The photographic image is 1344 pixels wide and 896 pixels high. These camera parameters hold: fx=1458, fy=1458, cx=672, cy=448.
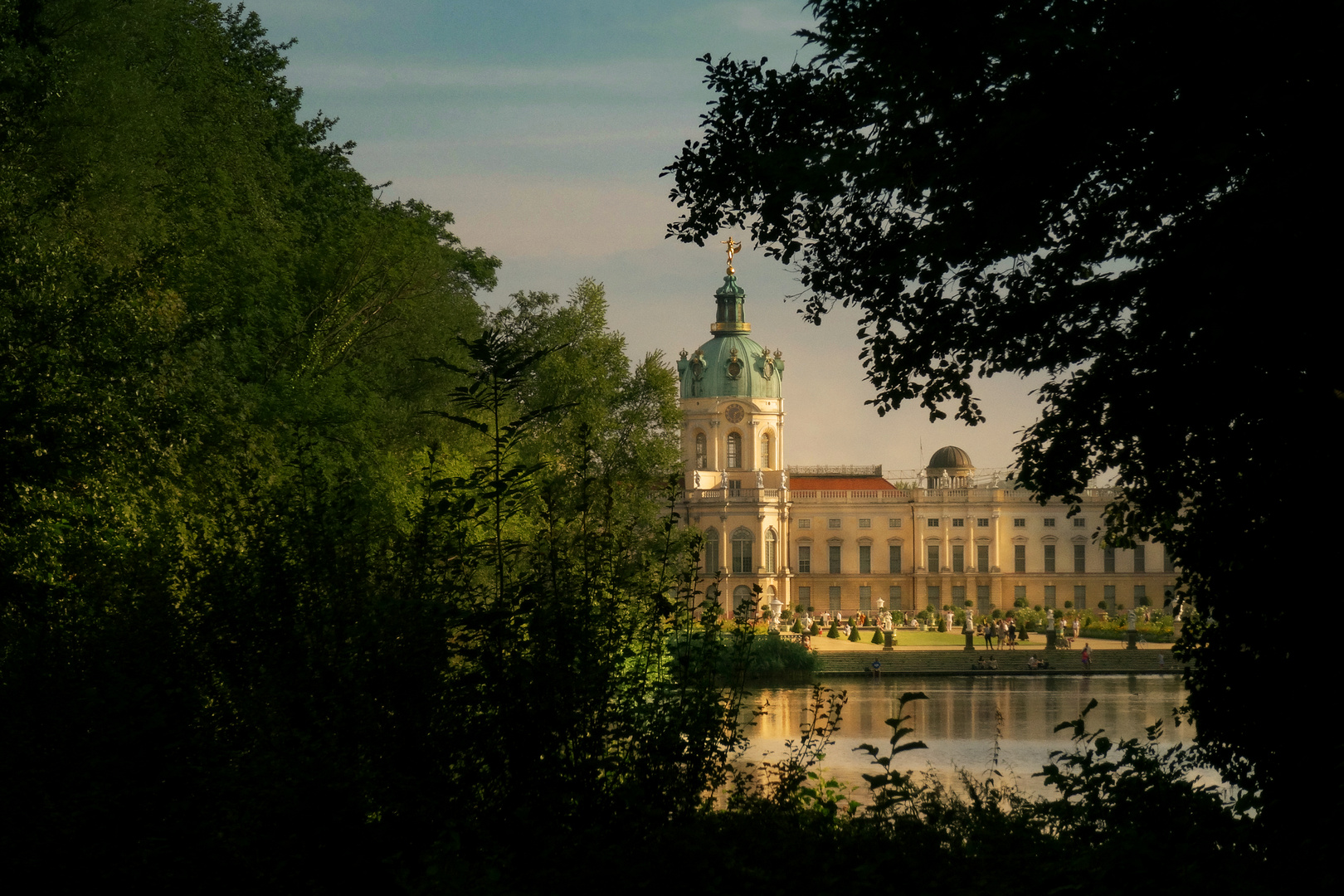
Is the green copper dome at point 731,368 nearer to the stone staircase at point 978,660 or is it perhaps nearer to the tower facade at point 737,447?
the tower facade at point 737,447

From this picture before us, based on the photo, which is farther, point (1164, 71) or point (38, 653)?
point (38, 653)

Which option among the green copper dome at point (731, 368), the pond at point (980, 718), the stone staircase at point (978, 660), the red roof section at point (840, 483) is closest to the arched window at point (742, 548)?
the red roof section at point (840, 483)

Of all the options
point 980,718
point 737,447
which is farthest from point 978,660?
point 737,447

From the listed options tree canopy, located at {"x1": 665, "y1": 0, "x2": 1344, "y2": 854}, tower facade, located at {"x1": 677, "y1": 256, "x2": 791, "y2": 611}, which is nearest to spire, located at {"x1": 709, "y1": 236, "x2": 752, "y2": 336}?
tower facade, located at {"x1": 677, "y1": 256, "x2": 791, "y2": 611}

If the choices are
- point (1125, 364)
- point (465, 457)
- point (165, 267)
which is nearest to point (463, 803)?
point (1125, 364)

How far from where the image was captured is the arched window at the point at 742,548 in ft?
248

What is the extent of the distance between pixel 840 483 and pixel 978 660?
43.3 m

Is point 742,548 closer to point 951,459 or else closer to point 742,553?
point 742,553

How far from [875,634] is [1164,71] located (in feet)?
139

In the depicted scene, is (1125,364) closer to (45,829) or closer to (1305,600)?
(1305,600)

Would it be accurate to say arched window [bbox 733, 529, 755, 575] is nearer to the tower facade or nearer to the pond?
the tower facade

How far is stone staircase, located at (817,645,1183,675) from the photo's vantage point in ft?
122

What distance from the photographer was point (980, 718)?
25031 mm

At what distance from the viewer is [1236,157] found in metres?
6.12
